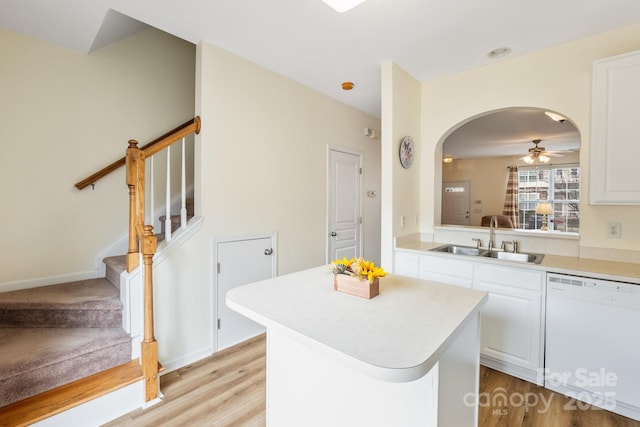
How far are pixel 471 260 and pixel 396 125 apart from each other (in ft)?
4.48

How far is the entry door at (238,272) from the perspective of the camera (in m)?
2.49

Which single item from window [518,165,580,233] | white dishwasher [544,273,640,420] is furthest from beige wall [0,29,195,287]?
window [518,165,580,233]

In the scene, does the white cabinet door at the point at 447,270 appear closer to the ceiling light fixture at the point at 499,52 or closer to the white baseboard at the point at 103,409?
the ceiling light fixture at the point at 499,52

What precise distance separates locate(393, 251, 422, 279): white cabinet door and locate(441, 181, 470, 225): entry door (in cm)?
635

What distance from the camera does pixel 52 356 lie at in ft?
5.60

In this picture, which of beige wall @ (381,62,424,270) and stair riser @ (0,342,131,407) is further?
beige wall @ (381,62,424,270)

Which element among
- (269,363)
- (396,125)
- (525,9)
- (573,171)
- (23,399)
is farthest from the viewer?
(573,171)

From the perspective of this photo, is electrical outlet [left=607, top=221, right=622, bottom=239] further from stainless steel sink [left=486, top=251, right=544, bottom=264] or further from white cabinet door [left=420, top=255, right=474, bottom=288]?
white cabinet door [left=420, top=255, right=474, bottom=288]

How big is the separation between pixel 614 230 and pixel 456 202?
6.43 m

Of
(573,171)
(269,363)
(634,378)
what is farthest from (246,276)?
(573,171)

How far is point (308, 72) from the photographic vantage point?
2.88 meters

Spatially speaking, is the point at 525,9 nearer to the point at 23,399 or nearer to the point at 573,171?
the point at 23,399

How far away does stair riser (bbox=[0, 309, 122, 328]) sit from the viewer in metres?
2.03

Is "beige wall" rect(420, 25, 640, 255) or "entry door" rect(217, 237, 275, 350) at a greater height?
"beige wall" rect(420, 25, 640, 255)
